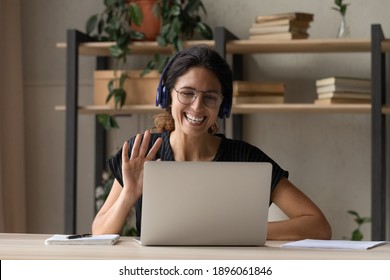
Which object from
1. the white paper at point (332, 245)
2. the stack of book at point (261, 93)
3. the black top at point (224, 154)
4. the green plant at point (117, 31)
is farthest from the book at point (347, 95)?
the white paper at point (332, 245)

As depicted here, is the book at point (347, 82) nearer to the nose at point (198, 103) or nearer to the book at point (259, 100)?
the book at point (259, 100)

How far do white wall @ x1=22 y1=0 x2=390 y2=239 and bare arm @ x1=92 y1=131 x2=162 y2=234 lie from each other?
1971 millimetres

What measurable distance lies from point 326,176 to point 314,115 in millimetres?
344

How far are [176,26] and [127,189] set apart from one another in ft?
5.92

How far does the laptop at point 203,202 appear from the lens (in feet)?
6.72

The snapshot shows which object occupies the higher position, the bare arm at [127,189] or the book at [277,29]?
the book at [277,29]

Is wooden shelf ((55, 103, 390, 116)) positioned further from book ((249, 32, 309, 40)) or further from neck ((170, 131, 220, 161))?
neck ((170, 131, 220, 161))

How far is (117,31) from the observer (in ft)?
13.9

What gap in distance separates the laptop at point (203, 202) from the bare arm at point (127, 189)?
0.35 metres

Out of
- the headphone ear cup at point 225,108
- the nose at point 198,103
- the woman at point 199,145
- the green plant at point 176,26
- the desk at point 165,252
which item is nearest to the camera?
the desk at point 165,252

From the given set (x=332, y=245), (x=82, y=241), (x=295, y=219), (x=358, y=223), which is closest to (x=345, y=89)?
(x=358, y=223)

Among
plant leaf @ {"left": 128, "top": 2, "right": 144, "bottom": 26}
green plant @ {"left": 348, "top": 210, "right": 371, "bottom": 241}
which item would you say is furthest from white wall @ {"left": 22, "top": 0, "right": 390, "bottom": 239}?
plant leaf @ {"left": 128, "top": 2, "right": 144, "bottom": 26}

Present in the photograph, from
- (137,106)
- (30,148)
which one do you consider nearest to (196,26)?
(137,106)

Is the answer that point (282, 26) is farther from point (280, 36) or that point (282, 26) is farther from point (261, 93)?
point (261, 93)
